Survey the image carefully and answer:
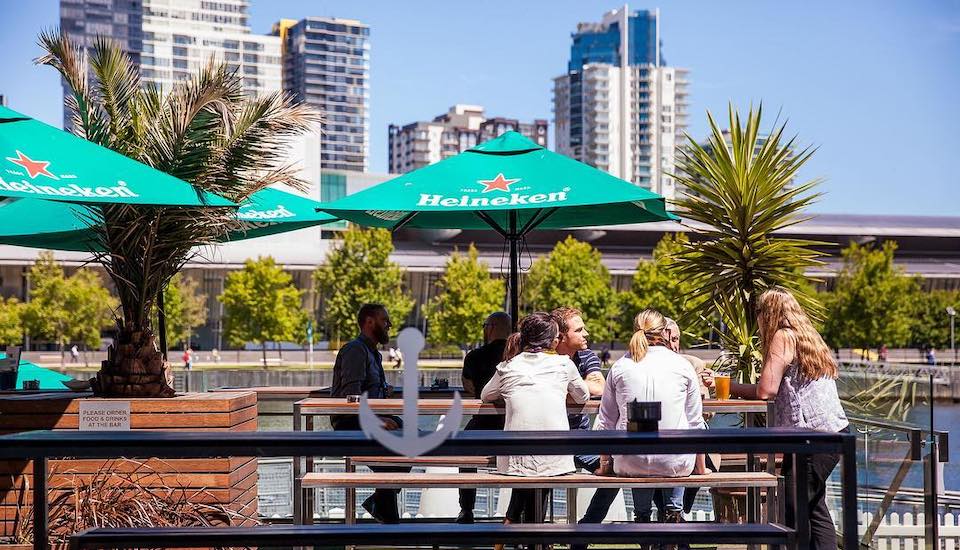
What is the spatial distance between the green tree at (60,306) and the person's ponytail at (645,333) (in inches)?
2049

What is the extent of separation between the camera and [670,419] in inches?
212

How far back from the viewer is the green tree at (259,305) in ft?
184

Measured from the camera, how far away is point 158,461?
240 inches

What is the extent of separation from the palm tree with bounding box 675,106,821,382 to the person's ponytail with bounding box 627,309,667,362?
378cm

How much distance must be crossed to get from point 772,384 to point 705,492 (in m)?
3.17

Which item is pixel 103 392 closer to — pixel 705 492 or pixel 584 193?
pixel 584 193

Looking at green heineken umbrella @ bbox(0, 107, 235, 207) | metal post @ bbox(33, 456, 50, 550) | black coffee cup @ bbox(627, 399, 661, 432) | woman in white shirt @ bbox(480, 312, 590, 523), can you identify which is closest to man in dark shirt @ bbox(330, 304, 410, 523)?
woman in white shirt @ bbox(480, 312, 590, 523)

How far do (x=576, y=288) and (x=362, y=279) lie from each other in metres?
11.5

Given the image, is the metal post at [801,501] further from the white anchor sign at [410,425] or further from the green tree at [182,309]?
the green tree at [182,309]

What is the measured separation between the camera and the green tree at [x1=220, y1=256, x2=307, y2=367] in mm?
56188

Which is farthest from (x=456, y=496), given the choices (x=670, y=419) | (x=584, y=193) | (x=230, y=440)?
(x=230, y=440)

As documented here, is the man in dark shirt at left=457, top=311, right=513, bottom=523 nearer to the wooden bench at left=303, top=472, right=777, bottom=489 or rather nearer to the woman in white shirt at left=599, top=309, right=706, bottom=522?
the woman in white shirt at left=599, top=309, right=706, bottom=522

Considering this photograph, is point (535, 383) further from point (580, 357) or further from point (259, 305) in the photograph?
point (259, 305)

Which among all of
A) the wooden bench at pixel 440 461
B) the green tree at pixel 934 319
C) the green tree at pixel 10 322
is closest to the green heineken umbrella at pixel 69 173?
the wooden bench at pixel 440 461
